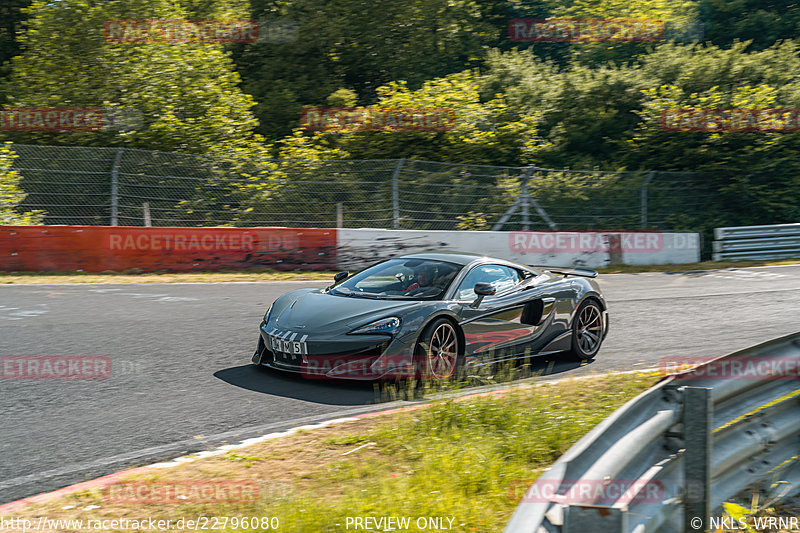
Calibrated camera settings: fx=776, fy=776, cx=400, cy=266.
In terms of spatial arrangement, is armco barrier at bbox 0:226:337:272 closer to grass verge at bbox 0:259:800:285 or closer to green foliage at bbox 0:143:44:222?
grass verge at bbox 0:259:800:285

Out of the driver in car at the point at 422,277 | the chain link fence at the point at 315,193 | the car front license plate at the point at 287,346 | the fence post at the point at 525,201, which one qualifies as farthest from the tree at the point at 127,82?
the car front license plate at the point at 287,346

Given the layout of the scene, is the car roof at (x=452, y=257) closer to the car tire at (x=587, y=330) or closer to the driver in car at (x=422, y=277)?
the driver in car at (x=422, y=277)

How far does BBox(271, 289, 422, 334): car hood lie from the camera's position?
6953 millimetres

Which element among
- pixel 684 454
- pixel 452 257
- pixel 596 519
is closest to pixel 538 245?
pixel 452 257

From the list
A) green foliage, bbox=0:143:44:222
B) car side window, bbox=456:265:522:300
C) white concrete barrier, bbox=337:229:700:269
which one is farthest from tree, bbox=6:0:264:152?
car side window, bbox=456:265:522:300

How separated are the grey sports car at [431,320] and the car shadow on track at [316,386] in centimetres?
12

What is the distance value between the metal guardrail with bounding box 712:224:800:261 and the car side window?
14099 mm

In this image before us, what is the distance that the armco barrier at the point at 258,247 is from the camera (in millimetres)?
14602

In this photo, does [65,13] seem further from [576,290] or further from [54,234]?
[576,290]

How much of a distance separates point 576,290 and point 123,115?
15.2m

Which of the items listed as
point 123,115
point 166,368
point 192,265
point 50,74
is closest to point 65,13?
point 50,74

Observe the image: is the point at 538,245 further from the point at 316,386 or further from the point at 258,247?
the point at 316,386

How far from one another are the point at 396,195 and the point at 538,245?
3516 mm

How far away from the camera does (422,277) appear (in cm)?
784
